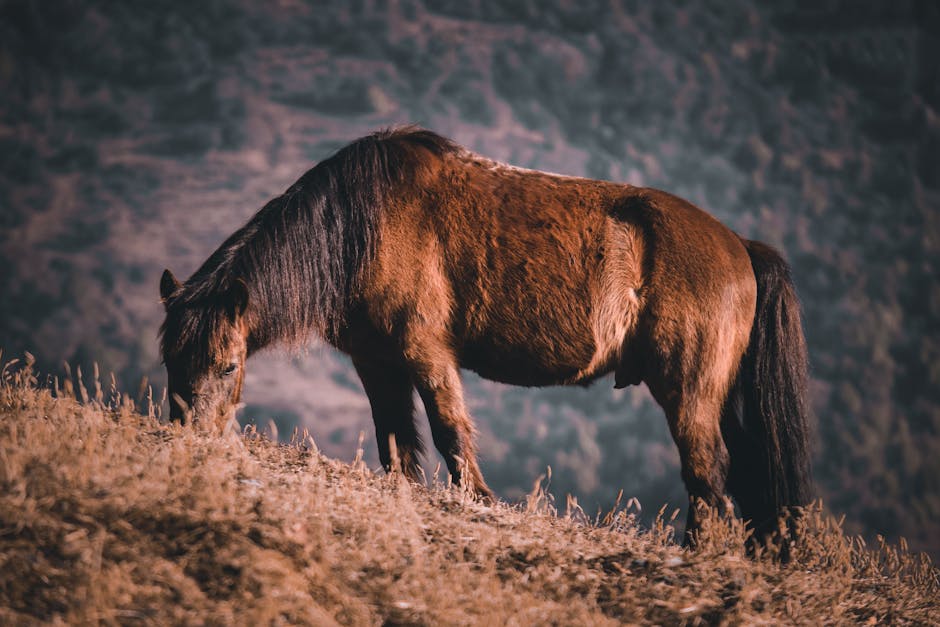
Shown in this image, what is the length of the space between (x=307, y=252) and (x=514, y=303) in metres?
1.72

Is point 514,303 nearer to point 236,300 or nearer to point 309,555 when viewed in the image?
point 236,300

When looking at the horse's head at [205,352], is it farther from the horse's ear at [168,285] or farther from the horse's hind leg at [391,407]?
the horse's hind leg at [391,407]

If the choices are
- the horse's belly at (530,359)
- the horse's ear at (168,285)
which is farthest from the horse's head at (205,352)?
the horse's belly at (530,359)

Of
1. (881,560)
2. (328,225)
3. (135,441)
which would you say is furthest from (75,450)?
(881,560)

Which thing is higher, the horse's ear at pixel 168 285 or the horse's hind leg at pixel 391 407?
the horse's ear at pixel 168 285

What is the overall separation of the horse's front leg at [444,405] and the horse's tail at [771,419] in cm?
213

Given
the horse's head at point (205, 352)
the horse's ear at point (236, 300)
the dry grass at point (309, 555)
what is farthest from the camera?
the horse's ear at point (236, 300)

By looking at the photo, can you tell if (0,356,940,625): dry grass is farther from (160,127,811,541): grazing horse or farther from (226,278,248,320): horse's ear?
(226,278,248,320): horse's ear

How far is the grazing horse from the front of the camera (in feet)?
19.5

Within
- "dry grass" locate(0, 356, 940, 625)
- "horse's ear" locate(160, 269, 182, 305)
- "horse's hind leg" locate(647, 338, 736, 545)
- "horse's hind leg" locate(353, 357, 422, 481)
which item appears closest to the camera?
"dry grass" locate(0, 356, 940, 625)

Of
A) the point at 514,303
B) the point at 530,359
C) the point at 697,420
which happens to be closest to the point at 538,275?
the point at 514,303

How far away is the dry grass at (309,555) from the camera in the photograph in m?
3.46

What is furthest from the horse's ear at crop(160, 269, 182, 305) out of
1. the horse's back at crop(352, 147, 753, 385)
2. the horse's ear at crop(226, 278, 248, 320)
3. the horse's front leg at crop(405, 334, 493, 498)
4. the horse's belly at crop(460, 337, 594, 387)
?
the horse's belly at crop(460, 337, 594, 387)

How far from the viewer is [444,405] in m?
5.89
